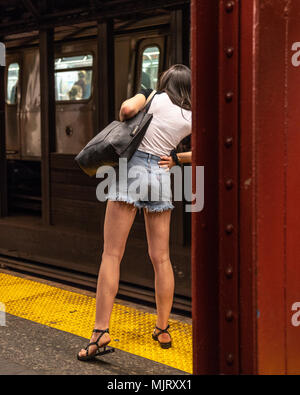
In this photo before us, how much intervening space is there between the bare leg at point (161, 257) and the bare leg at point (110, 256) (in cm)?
18

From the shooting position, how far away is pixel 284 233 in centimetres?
179

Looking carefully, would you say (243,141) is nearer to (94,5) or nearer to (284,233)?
(284,233)

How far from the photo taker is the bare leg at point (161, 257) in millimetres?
3594

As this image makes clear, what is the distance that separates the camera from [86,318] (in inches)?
171

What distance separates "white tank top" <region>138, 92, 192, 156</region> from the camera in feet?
11.4

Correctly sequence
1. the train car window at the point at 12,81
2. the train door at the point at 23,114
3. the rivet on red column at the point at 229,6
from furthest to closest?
the train car window at the point at 12,81
the train door at the point at 23,114
the rivet on red column at the point at 229,6

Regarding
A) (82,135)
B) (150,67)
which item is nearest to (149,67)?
(150,67)

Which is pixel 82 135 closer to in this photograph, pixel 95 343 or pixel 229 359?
pixel 95 343

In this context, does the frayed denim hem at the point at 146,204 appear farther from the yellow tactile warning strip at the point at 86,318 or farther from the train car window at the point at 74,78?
the train car window at the point at 74,78

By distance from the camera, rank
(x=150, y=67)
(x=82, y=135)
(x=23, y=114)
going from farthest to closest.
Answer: (x=23, y=114)
(x=82, y=135)
(x=150, y=67)

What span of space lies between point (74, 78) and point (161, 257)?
149 inches

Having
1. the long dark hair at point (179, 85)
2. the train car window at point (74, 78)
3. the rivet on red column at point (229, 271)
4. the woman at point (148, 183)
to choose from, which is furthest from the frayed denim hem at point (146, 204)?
the train car window at point (74, 78)
